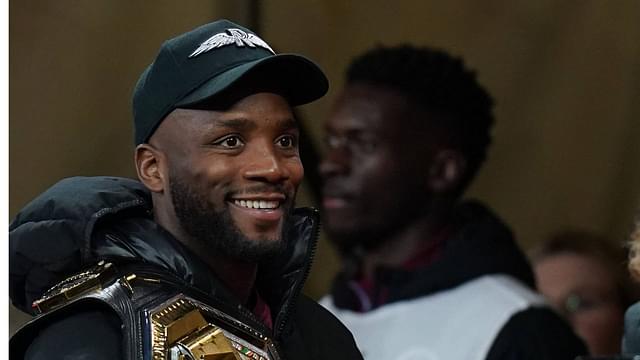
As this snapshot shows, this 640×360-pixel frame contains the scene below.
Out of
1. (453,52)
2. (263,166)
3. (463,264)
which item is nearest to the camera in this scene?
(263,166)

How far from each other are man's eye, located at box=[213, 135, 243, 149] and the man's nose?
29 mm

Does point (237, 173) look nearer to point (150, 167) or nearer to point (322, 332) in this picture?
point (150, 167)

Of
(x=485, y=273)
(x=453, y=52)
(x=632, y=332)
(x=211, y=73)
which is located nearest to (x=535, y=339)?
(x=485, y=273)

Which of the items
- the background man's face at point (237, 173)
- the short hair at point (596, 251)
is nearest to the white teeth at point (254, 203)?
the background man's face at point (237, 173)

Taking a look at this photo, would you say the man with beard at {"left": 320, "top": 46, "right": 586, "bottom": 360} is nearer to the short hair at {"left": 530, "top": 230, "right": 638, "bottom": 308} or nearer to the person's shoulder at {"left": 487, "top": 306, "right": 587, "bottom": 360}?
the person's shoulder at {"left": 487, "top": 306, "right": 587, "bottom": 360}

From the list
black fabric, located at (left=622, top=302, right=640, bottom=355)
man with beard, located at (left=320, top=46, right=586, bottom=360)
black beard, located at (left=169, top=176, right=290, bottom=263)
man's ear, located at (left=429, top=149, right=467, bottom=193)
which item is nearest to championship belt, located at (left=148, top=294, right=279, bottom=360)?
black beard, located at (left=169, top=176, right=290, bottom=263)

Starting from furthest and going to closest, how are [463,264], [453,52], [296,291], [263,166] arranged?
[453,52] → [463,264] → [296,291] → [263,166]

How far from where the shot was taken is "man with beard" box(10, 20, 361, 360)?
257cm

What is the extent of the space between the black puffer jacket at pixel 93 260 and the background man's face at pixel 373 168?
2.14m

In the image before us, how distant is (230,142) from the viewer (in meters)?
2.62

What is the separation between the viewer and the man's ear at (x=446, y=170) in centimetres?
501

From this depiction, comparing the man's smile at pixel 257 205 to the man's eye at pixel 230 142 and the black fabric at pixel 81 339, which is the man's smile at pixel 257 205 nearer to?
the man's eye at pixel 230 142

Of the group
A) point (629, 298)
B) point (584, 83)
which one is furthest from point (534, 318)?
point (584, 83)

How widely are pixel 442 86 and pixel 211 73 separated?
246 centimetres
